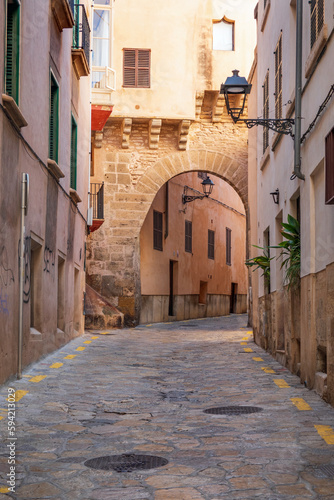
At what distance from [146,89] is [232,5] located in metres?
3.98

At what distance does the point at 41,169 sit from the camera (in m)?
11.0

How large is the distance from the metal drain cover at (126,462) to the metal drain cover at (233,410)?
1.97m

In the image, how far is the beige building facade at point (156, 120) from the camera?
22.7 meters

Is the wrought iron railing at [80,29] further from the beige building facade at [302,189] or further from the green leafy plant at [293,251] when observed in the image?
the green leafy plant at [293,251]

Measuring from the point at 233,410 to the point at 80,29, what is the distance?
36.7ft

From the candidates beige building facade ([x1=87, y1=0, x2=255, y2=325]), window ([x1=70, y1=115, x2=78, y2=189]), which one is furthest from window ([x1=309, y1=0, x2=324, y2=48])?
beige building facade ([x1=87, y1=0, x2=255, y2=325])

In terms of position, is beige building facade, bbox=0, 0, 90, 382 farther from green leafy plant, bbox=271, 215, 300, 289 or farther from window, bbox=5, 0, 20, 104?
green leafy plant, bbox=271, 215, 300, 289

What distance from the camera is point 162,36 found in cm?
2306

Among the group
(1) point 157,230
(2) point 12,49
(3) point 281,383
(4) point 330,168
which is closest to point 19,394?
(3) point 281,383

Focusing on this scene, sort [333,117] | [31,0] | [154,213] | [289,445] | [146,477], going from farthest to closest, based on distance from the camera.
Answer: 1. [154,213]
2. [31,0]
3. [333,117]
4. [289,445]
5. [146,477]

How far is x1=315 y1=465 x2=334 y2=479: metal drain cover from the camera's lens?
4.57 m

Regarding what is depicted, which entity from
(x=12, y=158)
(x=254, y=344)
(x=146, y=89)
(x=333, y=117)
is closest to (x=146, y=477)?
(x=333, y=117)

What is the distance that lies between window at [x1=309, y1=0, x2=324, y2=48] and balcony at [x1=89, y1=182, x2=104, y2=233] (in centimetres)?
1193

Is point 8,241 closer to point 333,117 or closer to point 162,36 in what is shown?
point 333,117
